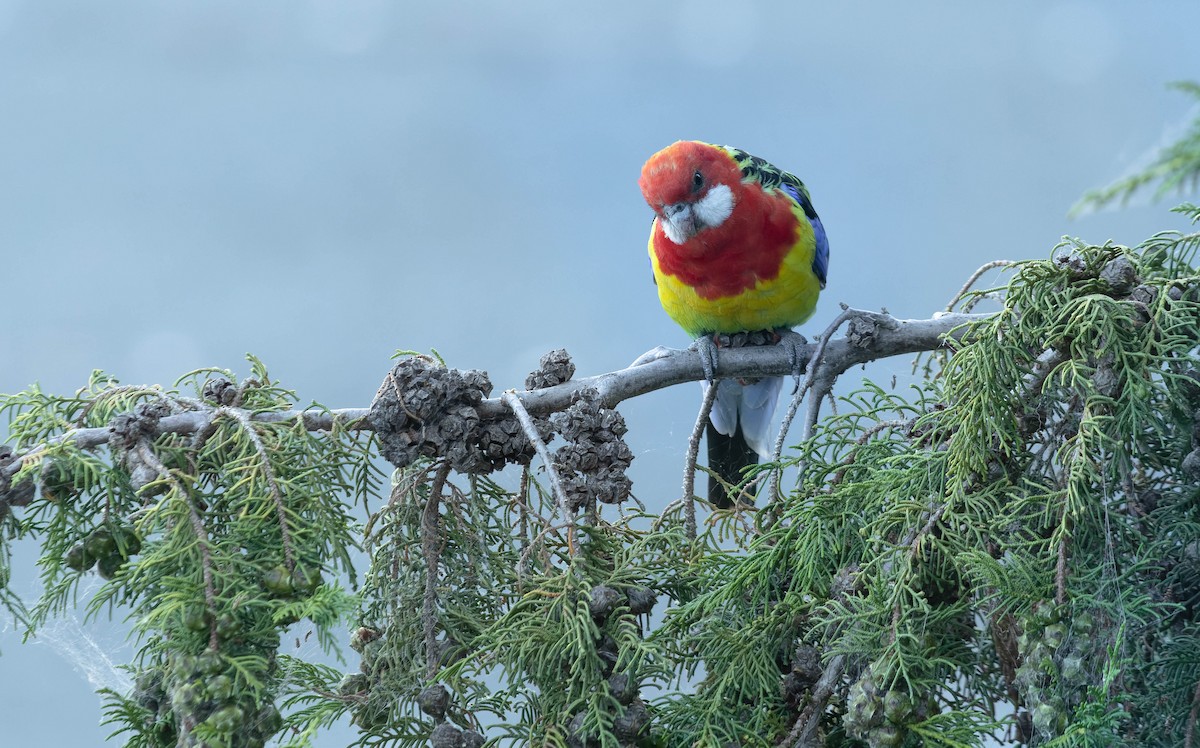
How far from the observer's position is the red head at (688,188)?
1919 mm

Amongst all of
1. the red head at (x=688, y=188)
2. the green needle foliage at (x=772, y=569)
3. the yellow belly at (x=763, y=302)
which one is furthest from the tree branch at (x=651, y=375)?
the red head at (x=688, y=188)

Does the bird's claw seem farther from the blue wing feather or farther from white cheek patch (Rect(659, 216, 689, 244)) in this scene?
the blue wing feather

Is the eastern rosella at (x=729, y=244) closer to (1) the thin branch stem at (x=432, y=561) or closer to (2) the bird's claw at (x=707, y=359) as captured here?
(2) the bird's claw at (x=707, y=359)

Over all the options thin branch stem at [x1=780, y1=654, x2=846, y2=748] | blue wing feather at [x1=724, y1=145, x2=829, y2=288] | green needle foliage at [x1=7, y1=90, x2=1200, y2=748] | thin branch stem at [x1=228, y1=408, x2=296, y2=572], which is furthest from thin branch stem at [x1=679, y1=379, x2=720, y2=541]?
blue wing feather at [x1=724, y1=145, x2=829, y2=288]

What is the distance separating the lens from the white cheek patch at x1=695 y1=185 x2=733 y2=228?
1930mm

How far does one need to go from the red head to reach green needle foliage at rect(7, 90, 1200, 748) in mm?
894

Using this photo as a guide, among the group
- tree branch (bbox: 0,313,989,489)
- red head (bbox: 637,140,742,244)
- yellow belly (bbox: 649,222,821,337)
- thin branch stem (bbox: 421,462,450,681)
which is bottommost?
thin branch stem (bbox: 421,462,450,681)

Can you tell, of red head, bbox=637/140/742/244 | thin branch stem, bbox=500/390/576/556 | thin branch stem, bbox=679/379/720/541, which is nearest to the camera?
thin branch stem, bbox=500/390/576/556

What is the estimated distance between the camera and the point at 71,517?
100cm

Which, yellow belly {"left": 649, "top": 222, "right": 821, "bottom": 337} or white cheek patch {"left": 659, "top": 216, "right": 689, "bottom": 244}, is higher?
white cheek patch {"left": 659, "top": 216, "right": 689, "bottom": 244}

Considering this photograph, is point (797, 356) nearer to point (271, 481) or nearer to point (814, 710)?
point (814, 710)

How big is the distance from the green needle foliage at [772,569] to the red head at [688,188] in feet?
2.93

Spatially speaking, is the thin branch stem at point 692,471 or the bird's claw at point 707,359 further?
the bird's claw at point 707,359

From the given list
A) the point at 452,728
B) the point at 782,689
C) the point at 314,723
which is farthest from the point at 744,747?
the point at 314,723
